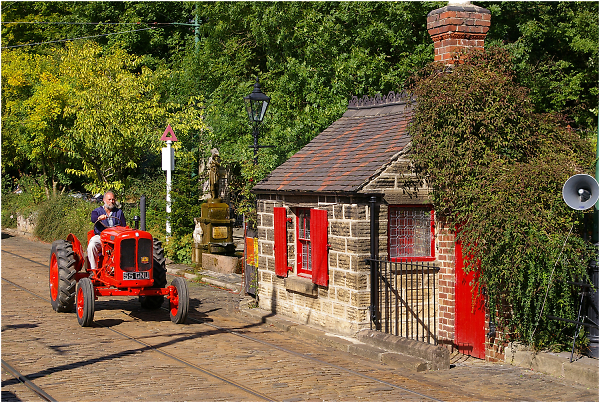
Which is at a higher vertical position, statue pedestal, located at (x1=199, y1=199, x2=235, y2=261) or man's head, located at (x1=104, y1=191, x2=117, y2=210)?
man's head, located at (x1=104, y1=191, x2=117, y2=210)

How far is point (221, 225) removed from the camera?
20.4m

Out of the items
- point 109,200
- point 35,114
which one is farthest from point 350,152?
point 35,114

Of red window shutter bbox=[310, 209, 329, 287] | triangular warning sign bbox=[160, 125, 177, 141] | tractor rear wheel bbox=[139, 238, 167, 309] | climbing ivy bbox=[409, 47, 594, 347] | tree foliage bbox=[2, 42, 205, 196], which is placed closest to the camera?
climbing ivy bbox=[409, 47, 594, 347]

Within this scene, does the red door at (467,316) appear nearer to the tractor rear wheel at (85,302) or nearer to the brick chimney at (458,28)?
the brick chimney at (458,28)

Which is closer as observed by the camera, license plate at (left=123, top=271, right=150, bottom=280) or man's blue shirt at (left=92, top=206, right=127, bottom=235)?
license plate at (left=123, top=271, right=150, bottom=280)

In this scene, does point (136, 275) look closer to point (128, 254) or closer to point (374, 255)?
point (128, 254)

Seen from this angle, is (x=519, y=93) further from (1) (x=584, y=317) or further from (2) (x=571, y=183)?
(1) (x=584, y=317)

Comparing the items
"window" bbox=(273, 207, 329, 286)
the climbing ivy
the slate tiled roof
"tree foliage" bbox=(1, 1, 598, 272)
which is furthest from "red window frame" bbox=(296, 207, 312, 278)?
"tree foliage" bbox=(1, 1, 598, 272)

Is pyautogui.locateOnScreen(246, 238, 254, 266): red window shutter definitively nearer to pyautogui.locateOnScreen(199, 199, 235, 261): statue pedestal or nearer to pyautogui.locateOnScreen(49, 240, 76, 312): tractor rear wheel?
pyautogui.locateOnScreen(49, 240, 76, 312): tractor rear wheel

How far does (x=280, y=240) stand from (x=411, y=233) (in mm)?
2652

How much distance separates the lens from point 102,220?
1391cm

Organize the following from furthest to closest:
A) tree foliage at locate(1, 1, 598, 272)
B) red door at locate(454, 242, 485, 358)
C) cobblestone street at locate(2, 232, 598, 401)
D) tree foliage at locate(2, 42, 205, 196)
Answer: tree foliage at locate(2, 42, 205, 196) < tree foliage at locate(1, 1, 598, 272) < red door at locate(454, 242, 485, 358) < cobblestone street at locate(2, 232, 598, 401)

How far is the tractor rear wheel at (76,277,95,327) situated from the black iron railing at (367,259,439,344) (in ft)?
15.2

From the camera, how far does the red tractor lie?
41.3ft
